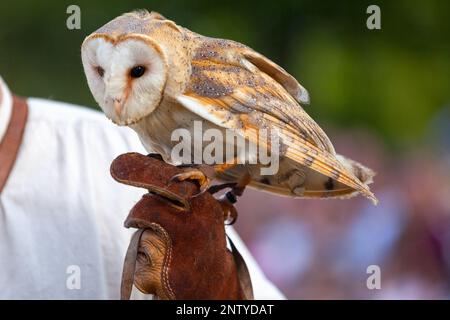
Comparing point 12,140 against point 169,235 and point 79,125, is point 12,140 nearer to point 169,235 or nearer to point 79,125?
point 79,125

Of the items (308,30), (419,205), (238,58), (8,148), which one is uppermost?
(308,30)

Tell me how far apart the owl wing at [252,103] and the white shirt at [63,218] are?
40cm

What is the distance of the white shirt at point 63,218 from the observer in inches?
64.9

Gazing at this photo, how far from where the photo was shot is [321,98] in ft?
12.3

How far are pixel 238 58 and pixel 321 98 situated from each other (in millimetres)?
2387

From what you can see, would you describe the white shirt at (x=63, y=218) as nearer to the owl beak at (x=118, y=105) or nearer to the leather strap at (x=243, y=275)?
the leather strap at (x=243, y=275)

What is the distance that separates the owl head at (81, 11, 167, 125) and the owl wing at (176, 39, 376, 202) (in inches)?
2.2

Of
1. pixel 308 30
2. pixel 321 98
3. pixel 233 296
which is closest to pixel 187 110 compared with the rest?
pixel 233 296

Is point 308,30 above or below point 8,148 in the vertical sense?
above

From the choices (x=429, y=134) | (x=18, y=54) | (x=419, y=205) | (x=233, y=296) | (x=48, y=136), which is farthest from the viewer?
(x=18, y=54)

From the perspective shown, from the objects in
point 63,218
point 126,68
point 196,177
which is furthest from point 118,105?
point 63,218

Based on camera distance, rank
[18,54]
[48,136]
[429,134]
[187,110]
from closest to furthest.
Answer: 1. [187,110]
2. [48,136]
3. [429,134]
4. [18,54]

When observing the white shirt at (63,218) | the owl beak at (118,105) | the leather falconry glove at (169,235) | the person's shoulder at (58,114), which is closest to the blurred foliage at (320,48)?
the person's shoulder at (58,114)

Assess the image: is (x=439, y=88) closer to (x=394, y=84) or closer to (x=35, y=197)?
(x=394, y=84)
